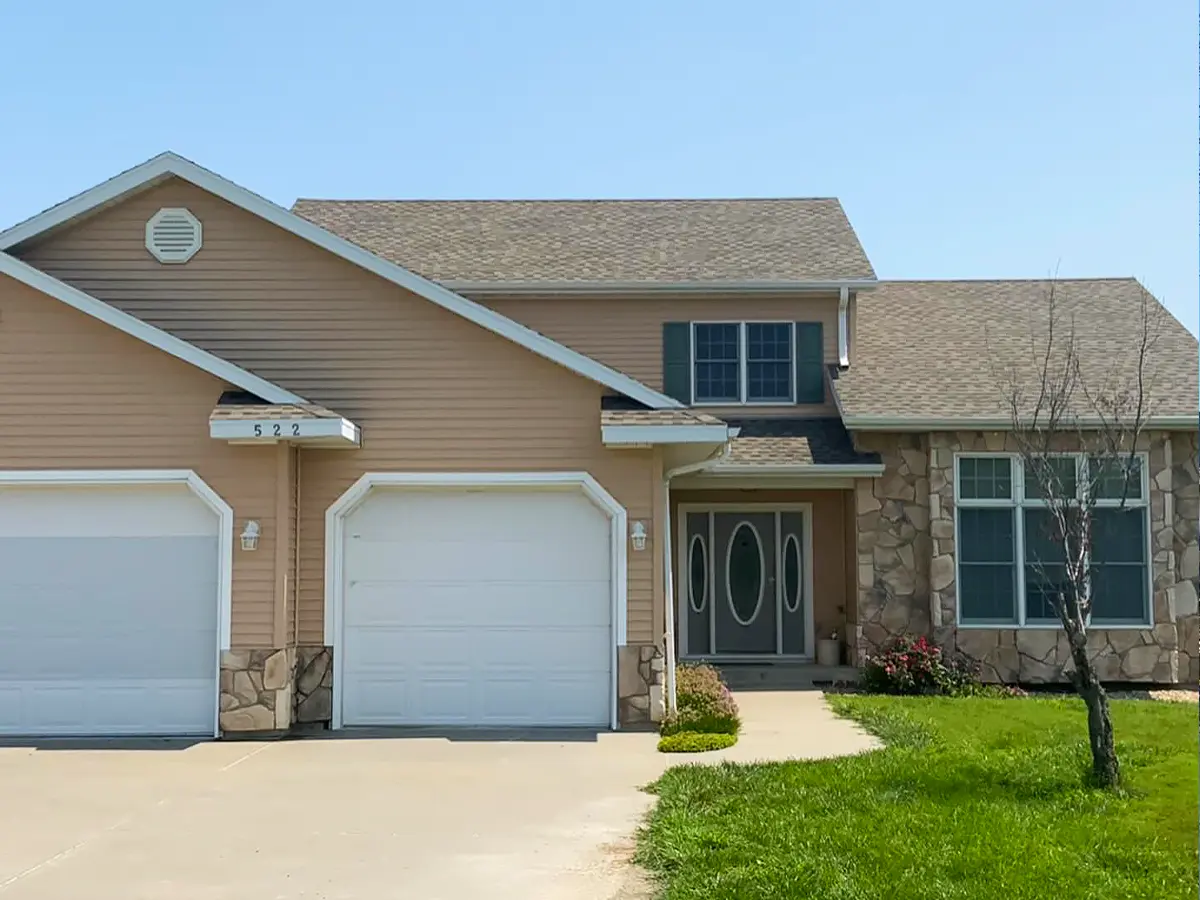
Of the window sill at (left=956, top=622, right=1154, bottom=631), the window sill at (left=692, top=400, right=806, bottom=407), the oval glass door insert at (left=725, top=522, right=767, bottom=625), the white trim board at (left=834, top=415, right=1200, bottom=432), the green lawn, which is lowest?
the green lawn

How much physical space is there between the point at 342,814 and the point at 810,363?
10789mm

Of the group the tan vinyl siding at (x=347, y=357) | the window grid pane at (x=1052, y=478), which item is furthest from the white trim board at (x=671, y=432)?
the window grid pane at (x=1052, y=478)

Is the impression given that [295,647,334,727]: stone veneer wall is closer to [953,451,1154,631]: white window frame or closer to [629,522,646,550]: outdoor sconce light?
[629,522,646,550]: outdoor sconce light

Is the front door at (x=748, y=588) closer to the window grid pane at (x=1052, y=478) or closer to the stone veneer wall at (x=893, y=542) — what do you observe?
the stone veneer wall at (x=893, y=542)

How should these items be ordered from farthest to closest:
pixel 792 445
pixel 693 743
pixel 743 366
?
pixel 743 366
pixel 792 445
pixel 693 743

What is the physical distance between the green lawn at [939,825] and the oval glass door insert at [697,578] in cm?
669

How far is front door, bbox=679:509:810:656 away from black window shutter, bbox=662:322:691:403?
180 centimetres

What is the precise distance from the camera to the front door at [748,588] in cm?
1797

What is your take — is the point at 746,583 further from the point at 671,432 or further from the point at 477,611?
the point at 671,432

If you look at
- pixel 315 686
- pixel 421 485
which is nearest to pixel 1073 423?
pixel 421 485

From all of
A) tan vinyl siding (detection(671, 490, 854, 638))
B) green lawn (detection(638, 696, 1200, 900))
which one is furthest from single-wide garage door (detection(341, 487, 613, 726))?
tan vinyl siding (detection(671, 490, 854, 638))

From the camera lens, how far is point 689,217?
20484 millimetres

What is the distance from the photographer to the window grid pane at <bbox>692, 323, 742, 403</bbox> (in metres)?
17.8

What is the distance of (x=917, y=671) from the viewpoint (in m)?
14.9
